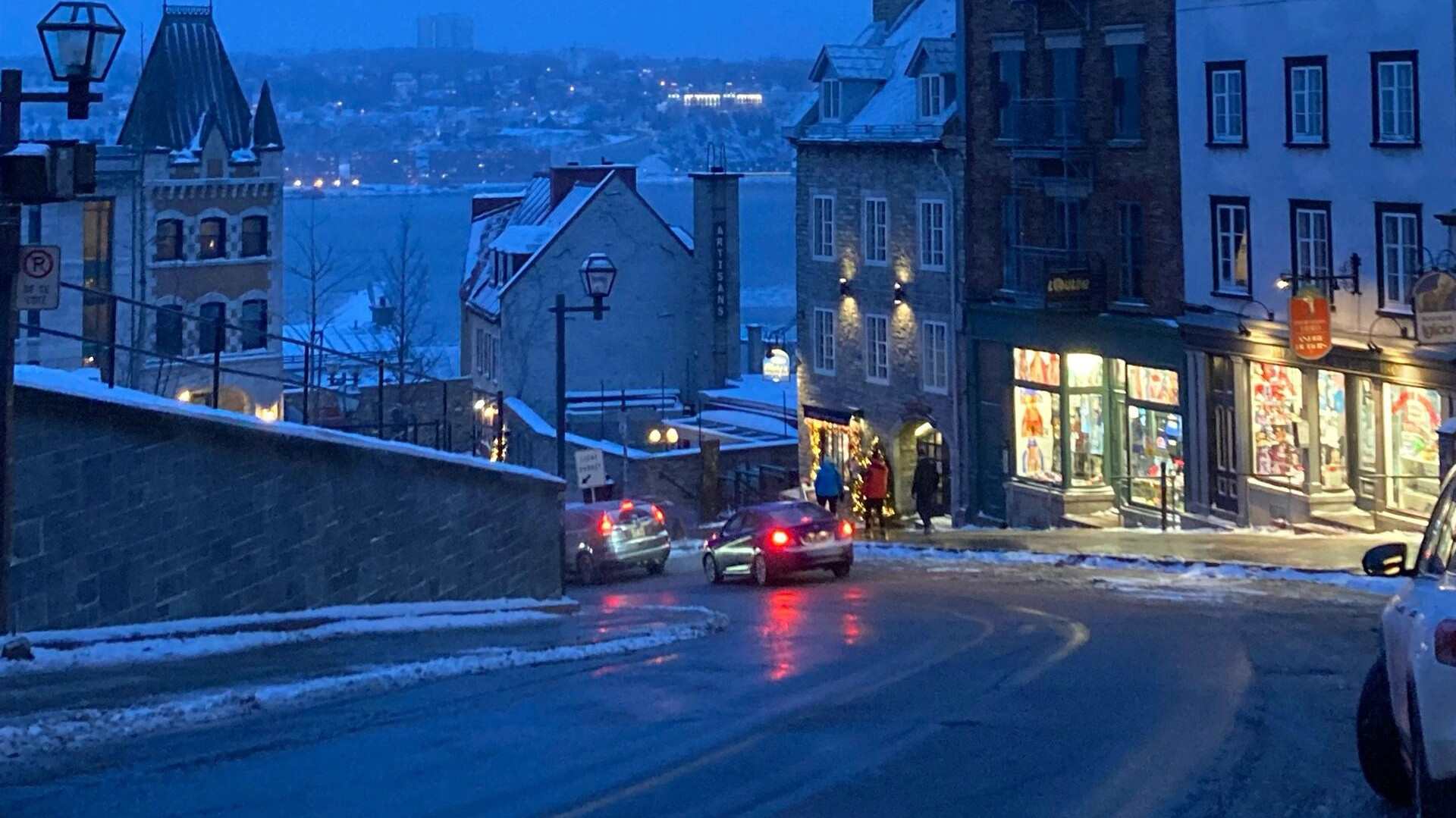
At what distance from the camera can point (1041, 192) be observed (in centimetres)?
3844

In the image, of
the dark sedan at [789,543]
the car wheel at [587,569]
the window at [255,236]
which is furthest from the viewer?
the window at [255,236]

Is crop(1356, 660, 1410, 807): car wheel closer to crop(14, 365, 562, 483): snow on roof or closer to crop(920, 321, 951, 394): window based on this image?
crop(14, 365, 562, 483): snow on roof

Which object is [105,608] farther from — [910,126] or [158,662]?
[910,126]

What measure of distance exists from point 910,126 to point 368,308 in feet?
197

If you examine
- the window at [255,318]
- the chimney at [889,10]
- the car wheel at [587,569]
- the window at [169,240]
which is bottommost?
the car wheel at [587,569]

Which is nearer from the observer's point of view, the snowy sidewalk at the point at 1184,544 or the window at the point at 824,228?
the snowy sidewalk at the point at 1184,544

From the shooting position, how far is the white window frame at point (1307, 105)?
31.0 meters

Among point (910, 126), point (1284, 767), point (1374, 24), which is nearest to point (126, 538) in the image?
point (1284, 767)

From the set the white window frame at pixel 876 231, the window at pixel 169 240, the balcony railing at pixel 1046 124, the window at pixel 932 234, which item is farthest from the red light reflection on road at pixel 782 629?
the window at pixel 169 240

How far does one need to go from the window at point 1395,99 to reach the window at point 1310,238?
1722 mm

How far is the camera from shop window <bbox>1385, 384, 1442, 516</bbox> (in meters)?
28.9

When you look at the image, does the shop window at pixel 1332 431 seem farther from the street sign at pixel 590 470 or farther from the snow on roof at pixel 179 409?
the snow on roof at pixel 179 409

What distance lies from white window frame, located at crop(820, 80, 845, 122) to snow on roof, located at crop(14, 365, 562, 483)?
94.3 ft

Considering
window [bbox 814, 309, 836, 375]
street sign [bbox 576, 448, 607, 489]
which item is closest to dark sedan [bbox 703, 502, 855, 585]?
street sign [bbox 576, 448, 607, 489]
